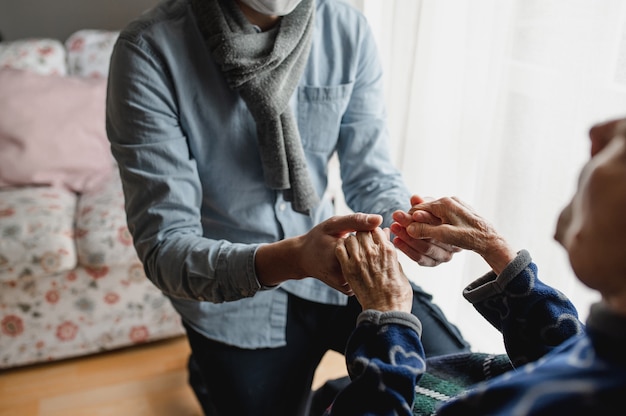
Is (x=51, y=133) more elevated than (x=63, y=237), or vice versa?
(x=51, y=133)

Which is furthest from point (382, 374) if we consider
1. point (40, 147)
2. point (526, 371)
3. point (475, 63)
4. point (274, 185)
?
point (40, 147)

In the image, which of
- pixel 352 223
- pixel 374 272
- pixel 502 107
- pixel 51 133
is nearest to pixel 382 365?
pixel 374 272

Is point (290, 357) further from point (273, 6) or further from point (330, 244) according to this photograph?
point (273, 6)

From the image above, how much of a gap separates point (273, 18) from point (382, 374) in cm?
75

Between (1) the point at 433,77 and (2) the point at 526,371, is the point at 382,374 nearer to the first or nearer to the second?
(2) the point at 526,371

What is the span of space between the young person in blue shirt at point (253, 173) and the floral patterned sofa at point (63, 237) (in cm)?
67

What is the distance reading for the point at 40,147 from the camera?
73.8 inches

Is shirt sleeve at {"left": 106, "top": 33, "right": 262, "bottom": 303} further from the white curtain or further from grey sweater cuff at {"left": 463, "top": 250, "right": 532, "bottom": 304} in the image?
the white curtain

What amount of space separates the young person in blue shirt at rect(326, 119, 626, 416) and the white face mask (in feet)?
1.40

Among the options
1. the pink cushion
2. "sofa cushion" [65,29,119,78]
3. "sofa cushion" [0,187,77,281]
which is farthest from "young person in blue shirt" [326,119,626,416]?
"sofa cushion" [65,29,119,78]

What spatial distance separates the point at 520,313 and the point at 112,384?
141 centimetres

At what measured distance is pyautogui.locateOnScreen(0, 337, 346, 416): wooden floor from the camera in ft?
5.37

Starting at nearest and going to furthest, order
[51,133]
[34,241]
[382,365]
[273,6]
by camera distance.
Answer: [382,365] < [273,6] < [34,241] < [51,133]

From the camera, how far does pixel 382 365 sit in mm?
600
